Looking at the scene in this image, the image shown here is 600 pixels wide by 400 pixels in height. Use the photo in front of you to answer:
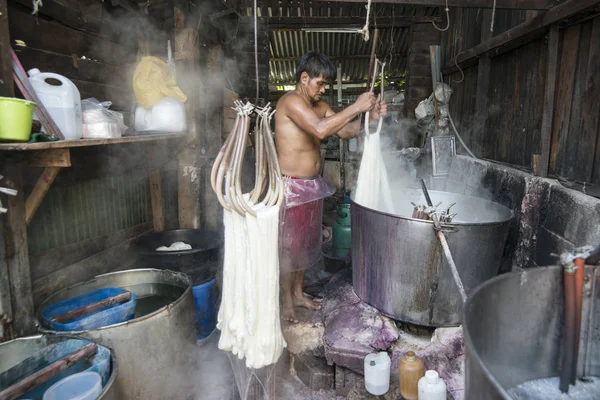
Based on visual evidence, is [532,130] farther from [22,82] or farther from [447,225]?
[22,82]

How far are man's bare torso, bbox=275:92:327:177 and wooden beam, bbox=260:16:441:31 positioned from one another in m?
4.66

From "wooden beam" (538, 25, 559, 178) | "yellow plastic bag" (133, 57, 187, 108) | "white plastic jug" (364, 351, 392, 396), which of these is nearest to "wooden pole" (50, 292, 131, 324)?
"yellow plastic bag" (133, 57, 187, 108)

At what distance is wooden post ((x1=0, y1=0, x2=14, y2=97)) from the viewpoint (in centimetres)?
254

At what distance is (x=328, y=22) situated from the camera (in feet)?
25.8

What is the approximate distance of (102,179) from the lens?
4047mm

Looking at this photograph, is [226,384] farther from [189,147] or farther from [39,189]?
[189,147]

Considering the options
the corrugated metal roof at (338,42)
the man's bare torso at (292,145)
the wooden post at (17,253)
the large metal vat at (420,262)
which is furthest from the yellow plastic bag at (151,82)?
the corrugated metal roof at (338,42)

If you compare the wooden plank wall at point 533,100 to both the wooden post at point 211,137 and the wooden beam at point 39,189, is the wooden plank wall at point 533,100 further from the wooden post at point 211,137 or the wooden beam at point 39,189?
the wooden beam at point 39,189

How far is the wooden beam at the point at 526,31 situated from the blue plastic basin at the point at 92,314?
4390 mm

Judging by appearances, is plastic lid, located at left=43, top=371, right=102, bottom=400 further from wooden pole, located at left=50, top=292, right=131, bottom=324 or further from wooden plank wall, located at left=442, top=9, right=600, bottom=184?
wooden plank wall, located at left=442, top=9, right=600, bottom=184

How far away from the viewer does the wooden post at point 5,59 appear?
2.54 meters

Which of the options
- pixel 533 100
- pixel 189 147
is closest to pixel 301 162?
pixel 189 147

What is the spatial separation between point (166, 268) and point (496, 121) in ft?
14.6

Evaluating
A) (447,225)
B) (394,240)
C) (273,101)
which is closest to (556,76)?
(447,225)
